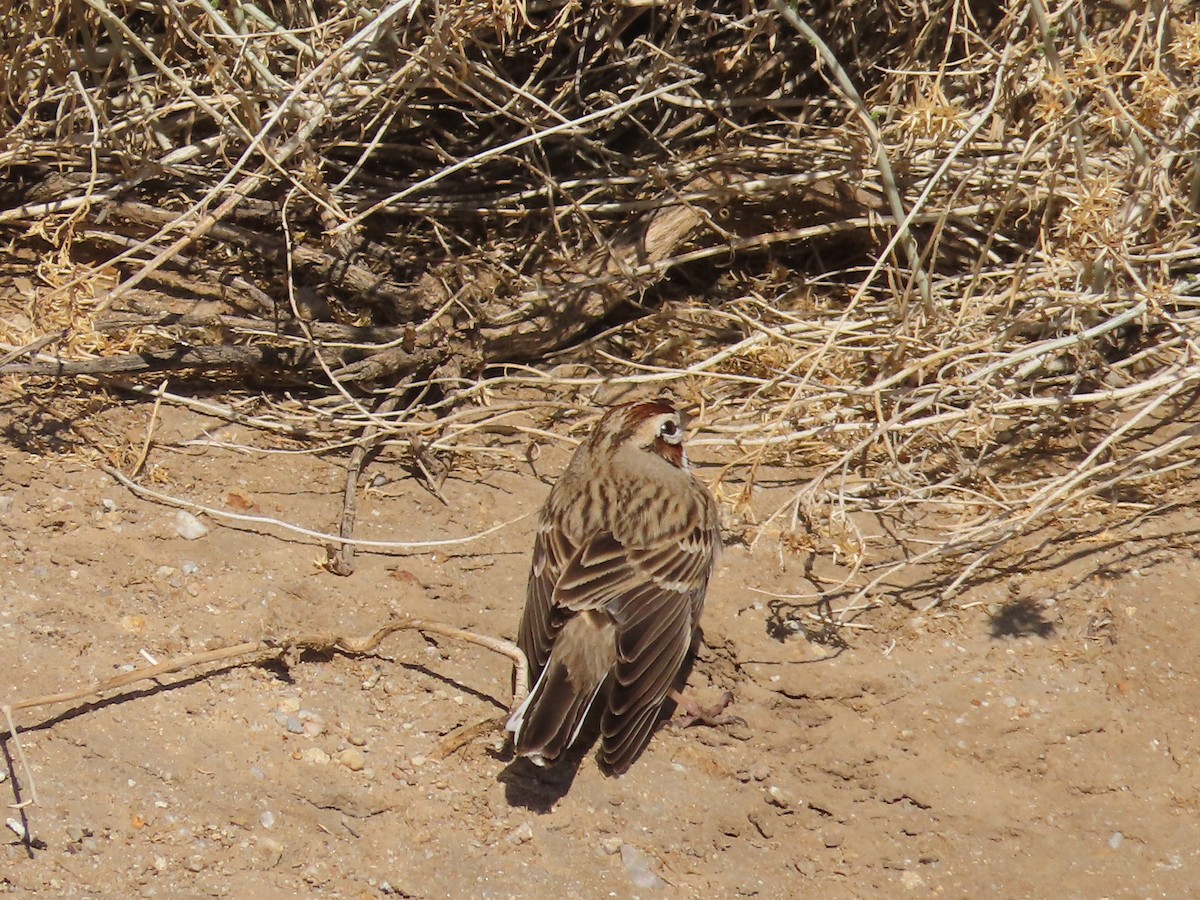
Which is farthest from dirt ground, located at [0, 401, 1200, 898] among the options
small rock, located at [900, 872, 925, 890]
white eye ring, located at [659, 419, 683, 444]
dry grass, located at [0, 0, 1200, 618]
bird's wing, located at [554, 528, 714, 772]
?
white eye ring, located at [659, 419, 683, 444]

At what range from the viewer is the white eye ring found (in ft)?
18.1

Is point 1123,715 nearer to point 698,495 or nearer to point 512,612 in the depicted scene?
point 698,495

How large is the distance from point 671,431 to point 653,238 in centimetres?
125

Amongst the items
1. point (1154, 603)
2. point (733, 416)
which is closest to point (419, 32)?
point (733, 416)

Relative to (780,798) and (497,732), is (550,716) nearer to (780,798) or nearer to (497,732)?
(497,732)

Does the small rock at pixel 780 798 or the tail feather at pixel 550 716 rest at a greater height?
the tail feather at pixel 550 716

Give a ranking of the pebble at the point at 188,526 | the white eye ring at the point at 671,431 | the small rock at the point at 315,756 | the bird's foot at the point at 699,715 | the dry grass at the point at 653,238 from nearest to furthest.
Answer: the small rock at the point at 315,756
the bird's foot at the point at 699,715
the pebble at the point at 188,526
the dry grass at the point at 653,238
the white eye ring at the point at 671,431

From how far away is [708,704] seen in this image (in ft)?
16.5

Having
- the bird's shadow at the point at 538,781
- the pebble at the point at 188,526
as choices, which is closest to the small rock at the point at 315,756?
the bird's shadow at the point at 538,781

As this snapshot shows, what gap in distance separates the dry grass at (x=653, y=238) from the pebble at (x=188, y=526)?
0.67 meters

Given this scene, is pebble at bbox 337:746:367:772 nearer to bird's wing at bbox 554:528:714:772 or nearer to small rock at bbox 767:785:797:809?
bird's wing at bbox 554:528:714:772

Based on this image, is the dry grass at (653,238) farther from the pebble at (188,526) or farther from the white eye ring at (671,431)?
the pebble at (188,526)

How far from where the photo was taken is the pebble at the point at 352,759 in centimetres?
451

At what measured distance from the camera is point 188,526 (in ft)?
17.2
